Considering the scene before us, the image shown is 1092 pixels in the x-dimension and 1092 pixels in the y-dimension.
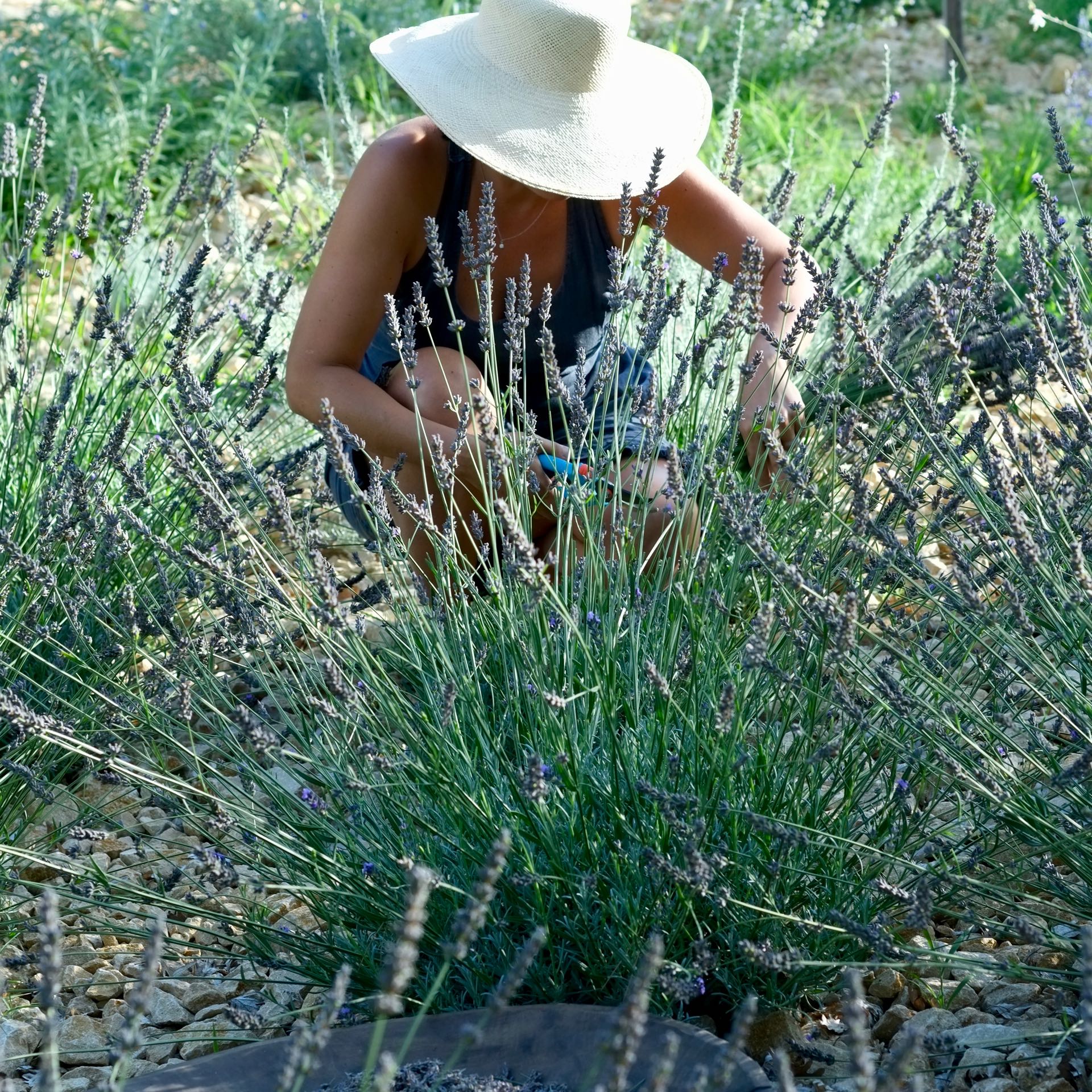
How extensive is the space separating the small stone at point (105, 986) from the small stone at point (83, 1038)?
6cm

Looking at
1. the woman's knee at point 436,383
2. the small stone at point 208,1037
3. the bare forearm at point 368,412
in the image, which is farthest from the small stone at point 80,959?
the woman's knee at point 436,383

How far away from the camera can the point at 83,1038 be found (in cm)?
184

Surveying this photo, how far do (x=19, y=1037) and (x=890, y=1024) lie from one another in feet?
3.86

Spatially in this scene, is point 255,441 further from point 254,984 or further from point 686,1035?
point 686,1035

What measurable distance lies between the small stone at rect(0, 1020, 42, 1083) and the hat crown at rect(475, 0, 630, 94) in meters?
1.70

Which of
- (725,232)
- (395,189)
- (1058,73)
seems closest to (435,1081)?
(395,189)

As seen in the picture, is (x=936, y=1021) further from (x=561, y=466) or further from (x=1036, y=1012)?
(x=561, y=466)

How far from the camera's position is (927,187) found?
Answer: 16.2ft

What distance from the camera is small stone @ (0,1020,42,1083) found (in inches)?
69.6

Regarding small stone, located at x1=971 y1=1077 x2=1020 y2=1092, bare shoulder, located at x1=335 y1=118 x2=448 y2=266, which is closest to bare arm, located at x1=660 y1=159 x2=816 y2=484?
bare shoulder, located at x1=335 y1=118 x2=448 y2=266

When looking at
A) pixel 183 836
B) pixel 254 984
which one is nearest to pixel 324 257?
pixel 183 836

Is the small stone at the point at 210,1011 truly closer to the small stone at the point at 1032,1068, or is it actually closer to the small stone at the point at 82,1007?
the small stone at the point at 82,1007

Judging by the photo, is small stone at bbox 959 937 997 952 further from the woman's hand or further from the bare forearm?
the bare forearm

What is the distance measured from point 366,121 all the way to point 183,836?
13.8 feet
